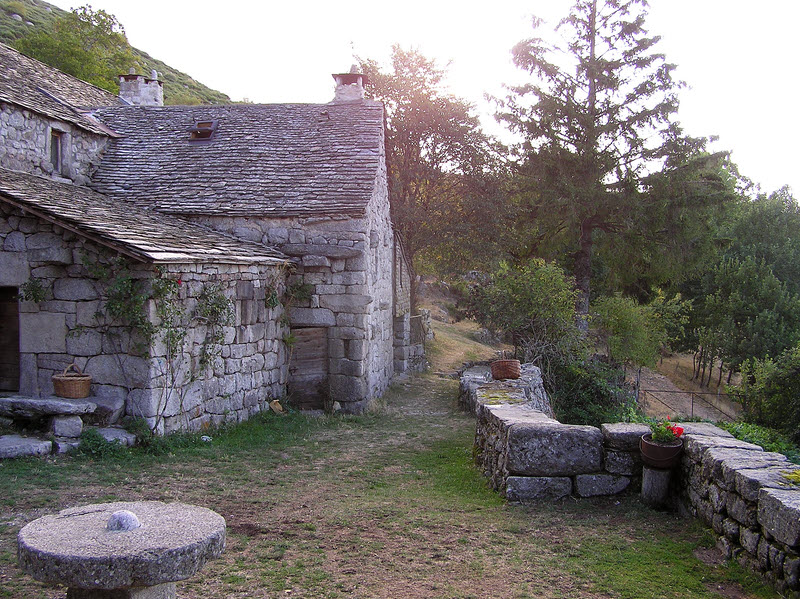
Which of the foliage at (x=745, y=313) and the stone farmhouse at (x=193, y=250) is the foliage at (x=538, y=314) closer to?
the stone farmhouse at (x=193, y=250)

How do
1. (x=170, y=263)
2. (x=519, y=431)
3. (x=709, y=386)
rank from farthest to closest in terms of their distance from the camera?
(x=709, y=386) → (x=170, y=263) → (x=519, y=431)

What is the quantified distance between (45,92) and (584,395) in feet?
41.6

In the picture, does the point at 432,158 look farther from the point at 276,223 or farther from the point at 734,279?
the point at 734,279

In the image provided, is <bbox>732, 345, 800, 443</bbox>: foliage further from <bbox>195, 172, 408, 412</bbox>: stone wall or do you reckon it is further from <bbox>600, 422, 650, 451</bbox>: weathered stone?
<bbox>600, 422, 650, 451</bbox>: weathered stone

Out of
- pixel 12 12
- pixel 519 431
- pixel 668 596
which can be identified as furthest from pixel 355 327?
pixel 12 12

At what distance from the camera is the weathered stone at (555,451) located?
671cm

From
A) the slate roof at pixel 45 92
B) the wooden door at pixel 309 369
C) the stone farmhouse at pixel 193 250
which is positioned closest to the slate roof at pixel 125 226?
the stone farmhouse at pixel 193 250

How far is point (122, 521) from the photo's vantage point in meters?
3.89

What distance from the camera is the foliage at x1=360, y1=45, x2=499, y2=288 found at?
22.3 meters

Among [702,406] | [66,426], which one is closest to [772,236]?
[702,406]

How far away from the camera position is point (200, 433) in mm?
9742

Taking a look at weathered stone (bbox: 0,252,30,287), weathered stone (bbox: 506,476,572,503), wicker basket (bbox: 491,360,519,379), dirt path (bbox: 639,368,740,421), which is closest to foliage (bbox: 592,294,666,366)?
dirt path (bbox: 639,368,740,421)

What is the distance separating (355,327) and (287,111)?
6268mm

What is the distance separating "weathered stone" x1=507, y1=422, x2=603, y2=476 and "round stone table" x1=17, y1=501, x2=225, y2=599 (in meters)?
3.55
